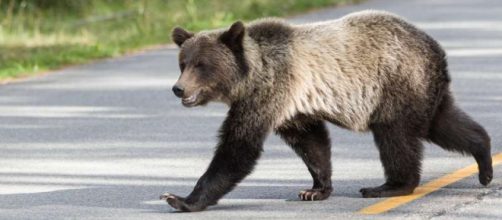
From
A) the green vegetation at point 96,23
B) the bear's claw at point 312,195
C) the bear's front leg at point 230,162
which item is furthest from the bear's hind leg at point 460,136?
the green vegetation at point 96,23

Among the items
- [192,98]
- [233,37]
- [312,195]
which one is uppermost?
[233,37]

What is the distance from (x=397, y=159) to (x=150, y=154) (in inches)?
113

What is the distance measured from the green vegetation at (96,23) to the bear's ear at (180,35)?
8207 mm

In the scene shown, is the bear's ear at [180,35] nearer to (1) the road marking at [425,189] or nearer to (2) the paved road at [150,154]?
(2) the paved road at [150,154]

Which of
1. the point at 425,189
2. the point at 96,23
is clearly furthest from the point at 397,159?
the point at 96,23

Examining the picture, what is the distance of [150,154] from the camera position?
11922mm

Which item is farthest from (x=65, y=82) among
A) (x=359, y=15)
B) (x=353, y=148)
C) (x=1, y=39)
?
(x=359, y=15)

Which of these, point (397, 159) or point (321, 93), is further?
point (397, 159)

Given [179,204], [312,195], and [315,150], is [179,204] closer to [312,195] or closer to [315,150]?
[312,195]

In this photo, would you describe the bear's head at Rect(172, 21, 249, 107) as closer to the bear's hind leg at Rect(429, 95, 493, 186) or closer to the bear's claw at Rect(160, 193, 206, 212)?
the bear's claw at Rect(160, 193, 206, 212)

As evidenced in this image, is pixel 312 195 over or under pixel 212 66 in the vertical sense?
under

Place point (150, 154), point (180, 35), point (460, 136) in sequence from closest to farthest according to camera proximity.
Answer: point (180, 35) < point (460, 136) < point (150, 154)

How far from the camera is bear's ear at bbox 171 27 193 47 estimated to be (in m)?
9.30

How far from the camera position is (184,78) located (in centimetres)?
918
